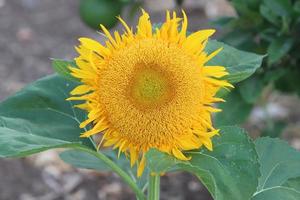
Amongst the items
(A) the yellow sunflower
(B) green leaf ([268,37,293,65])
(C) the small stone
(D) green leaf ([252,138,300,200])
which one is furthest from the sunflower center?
(C) the small stone

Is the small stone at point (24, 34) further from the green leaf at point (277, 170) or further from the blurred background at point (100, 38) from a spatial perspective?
the green leaf at point (277, 170)

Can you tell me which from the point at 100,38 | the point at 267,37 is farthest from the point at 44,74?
the point at 267,37

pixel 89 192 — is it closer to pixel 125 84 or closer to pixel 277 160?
pixel 277 160

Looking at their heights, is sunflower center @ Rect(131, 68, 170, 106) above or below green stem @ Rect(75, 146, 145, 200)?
above

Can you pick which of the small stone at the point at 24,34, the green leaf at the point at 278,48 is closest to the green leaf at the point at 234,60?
the green leaf at the point at 278,48

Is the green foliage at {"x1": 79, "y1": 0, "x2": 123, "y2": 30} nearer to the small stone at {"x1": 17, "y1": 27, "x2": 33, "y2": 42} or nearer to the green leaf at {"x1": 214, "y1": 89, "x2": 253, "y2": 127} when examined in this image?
the green leaf at {"x1": 214, "y1": 89, "x2": 253, "y2": 127}

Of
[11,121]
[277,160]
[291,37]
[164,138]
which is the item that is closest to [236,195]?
[164,138]
